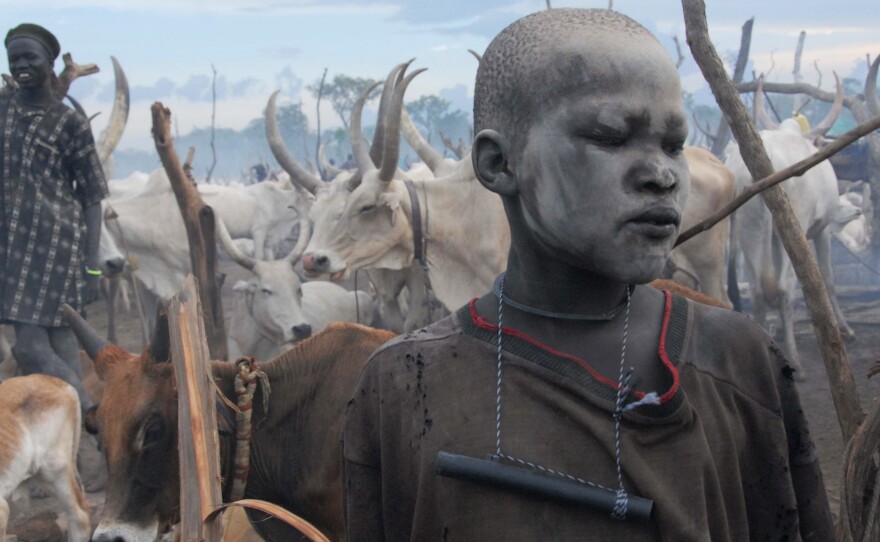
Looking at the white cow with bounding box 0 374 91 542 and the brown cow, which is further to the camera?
the white cow with bounding box 0 374 91 542

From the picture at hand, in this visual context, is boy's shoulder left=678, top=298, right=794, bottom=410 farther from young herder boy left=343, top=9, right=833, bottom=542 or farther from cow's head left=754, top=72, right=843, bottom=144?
cow's head left=754, top=72, right=843, bottom=144

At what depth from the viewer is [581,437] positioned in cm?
133

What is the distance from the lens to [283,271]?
682cm

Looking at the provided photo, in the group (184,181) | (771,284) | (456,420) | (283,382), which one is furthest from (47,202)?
(771,284)

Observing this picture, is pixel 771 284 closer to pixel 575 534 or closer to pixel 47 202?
pixel 47 202

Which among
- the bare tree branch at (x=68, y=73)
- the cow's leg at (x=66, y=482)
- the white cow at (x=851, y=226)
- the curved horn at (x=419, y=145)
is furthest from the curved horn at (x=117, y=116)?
the white cow at (x=851, y=226)

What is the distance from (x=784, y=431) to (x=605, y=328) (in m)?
0.30

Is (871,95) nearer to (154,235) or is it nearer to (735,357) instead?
(154,235)

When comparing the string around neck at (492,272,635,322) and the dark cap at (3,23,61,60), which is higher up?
the dark cap at (3,23,61,60)

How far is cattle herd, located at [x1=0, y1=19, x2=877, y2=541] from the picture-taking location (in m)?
3.15

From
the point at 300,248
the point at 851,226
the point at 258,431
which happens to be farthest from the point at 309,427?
the point at 851,226

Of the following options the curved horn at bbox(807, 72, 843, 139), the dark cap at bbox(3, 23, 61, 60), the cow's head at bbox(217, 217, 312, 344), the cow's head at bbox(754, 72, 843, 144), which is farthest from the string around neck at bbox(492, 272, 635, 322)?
the curved horn at bbox(807, 72, 843, 139)

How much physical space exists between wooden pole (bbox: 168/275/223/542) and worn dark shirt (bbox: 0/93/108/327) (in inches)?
130

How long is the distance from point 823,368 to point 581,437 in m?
7.31
